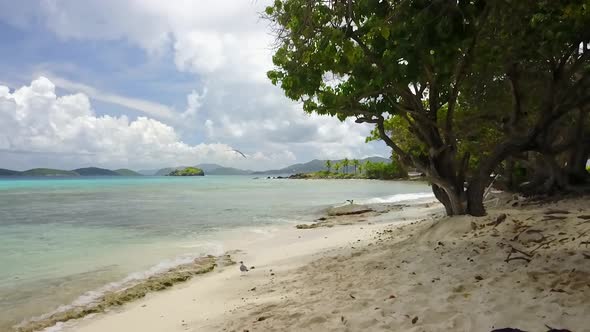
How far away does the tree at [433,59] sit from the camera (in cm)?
592

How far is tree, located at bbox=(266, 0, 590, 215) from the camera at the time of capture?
19.4 feet

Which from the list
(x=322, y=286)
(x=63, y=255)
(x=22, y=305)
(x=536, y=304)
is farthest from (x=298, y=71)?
(x=63, y=255)

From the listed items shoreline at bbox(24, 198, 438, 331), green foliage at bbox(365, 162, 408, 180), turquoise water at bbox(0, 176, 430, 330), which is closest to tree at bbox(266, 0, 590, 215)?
shoreline at bbox(24, 198, 438, 331)

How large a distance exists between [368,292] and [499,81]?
36.2ft

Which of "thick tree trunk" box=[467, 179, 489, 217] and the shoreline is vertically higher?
"thick tree trunk" box=[467, 179, 489, 217]

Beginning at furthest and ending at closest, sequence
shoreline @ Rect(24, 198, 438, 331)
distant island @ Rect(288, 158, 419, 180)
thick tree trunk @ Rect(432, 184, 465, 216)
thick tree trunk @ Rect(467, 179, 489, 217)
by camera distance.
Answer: distant island @ Rect(288, 158, 419, 180) < thick tree trunk @ Rect(432, 184, 465, 216) < thick tree trunk @ Rect(467, 179, 489, 217) < shoreline @ Rect(24, 198, 438, 331)

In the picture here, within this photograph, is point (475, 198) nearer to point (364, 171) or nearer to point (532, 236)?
point (532, 236)

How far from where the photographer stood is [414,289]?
5562 millimetres

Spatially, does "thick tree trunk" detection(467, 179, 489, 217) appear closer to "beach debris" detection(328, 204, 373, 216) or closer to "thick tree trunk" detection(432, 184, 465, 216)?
"thick tree trunk" detection(432, 184, 465, 216)

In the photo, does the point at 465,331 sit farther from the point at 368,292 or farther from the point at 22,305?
the point at 22,305

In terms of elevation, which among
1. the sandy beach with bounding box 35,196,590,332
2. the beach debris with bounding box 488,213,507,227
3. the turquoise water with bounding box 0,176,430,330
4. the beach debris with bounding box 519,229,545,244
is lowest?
the turquoise water with bounding box 0,176,430,330

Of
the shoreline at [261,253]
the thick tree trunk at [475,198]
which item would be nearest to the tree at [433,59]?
the thick tree trunk at [475,198]

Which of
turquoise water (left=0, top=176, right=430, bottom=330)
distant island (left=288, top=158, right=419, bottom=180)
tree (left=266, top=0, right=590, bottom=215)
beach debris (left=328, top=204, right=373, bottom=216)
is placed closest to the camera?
tree (left=266, top=0, right=590, bottom=215)

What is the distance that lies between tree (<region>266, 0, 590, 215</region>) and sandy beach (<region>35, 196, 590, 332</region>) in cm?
201
